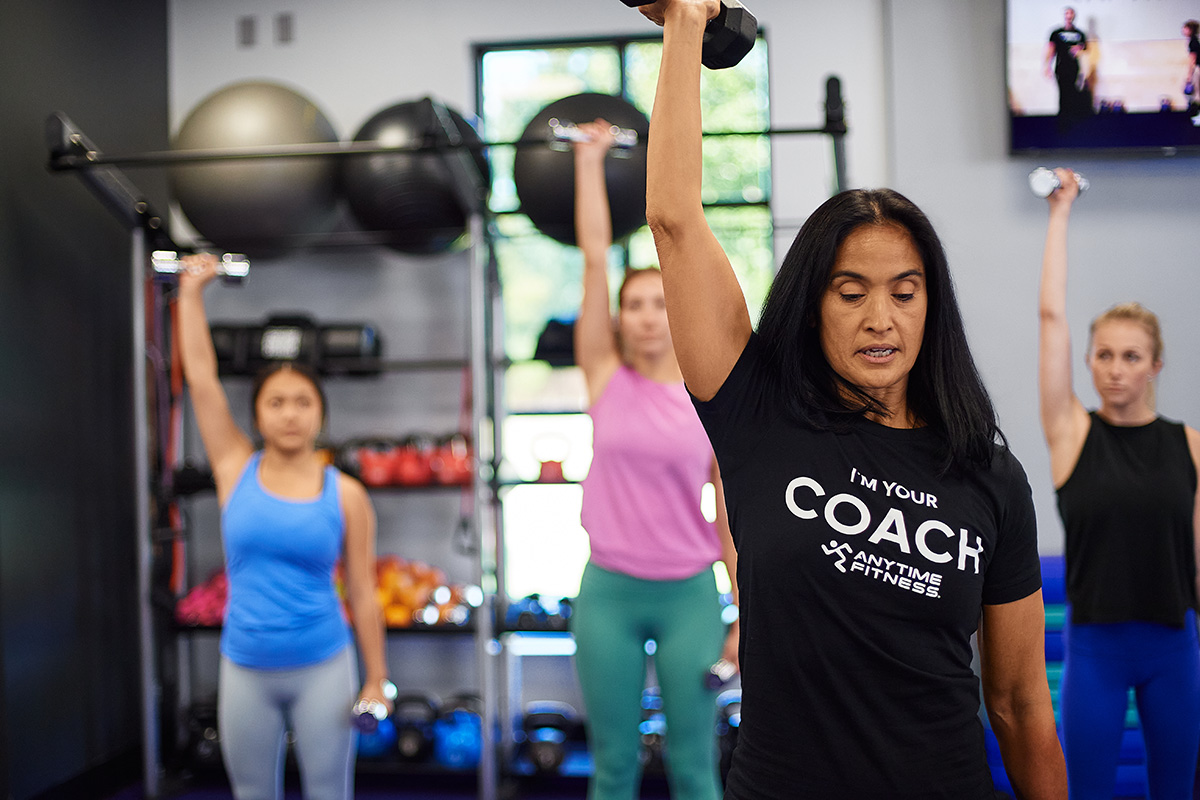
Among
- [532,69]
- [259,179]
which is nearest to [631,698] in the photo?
[259,179]

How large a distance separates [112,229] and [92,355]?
1.83ft

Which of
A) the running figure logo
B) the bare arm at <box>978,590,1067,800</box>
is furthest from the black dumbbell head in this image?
the bare arm at <box>978,590,1067,800</box>

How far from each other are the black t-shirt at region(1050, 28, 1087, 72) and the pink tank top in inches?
88.9

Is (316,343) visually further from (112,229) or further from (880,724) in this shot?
(880,724)

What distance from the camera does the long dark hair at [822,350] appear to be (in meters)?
1.09

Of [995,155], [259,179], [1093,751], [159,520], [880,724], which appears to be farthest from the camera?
[995,155]

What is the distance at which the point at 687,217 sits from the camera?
1.05 m

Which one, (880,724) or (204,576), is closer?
(880,724)

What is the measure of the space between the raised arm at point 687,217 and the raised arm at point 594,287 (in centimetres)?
125

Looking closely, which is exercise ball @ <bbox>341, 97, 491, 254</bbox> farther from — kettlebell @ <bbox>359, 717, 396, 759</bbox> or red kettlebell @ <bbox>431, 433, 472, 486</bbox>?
kettlebell @ <bbox>359, 717, 396, 759</bbox>

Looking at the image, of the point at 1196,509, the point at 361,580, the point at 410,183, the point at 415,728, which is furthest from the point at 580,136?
the point at 415,728

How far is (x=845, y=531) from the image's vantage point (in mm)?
1021

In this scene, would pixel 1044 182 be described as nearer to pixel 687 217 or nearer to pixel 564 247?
pixel 687 217

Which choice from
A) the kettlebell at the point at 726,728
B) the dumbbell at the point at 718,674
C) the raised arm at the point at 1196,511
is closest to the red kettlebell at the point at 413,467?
the kettlebell at the point at 726,728
